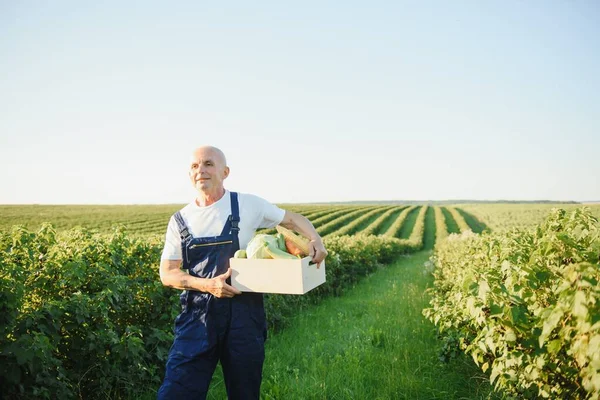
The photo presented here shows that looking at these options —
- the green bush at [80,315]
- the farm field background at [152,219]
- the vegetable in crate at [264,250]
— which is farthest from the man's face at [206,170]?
the farm field background at [152,219]

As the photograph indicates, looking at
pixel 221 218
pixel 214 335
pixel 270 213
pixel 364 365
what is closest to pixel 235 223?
pixel 221 218

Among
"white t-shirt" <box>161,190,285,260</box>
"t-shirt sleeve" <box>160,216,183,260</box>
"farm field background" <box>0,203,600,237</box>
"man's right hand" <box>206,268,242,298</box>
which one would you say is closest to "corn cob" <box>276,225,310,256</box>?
"white t-shirt" <box>161,190,285,260</box>

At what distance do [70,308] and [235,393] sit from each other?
161cm

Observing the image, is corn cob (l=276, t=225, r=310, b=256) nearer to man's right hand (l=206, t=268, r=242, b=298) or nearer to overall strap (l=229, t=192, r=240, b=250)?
overall strap (l=229, t=192, r=240, b=250)

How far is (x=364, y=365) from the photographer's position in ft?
16.6

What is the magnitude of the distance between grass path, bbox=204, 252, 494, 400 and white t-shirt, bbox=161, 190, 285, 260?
1.89 m

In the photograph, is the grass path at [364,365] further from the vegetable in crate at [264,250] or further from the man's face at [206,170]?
the man's face at [206,170]

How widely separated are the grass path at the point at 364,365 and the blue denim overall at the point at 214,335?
4.39 ft

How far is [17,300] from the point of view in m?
3.03

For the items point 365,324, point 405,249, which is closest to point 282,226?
point 365,324

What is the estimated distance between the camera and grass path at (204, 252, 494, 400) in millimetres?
4348

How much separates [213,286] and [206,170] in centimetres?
84

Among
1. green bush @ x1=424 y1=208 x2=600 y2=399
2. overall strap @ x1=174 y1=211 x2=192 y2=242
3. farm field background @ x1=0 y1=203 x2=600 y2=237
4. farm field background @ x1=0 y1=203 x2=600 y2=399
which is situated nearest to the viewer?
green bush @ x1=424 y1=208 x2=600 y2=399

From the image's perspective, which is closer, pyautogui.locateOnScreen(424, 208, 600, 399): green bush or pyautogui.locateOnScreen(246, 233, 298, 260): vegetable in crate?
pyautogui.locateOnScreen(424, 208, 600, 399): green bush
